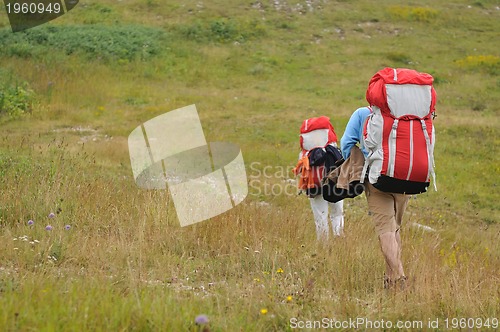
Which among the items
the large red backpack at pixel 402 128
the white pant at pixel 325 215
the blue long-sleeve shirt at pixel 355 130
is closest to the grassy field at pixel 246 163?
the white pant at pixel 325 215

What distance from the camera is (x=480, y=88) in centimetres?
2162

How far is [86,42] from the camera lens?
23.7 metres

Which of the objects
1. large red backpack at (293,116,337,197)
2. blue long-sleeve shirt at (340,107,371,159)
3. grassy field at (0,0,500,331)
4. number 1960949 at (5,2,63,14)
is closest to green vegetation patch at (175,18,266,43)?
grassy field at (0,0,500,331)

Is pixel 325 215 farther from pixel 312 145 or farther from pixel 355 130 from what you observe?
pixel 355 130

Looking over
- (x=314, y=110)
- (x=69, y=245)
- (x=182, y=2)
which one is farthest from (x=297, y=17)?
(x=69, y=245)

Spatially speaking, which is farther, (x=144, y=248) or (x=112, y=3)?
(x=112, y=3)

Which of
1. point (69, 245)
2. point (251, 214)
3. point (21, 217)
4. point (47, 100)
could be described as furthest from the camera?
point (47, 100)

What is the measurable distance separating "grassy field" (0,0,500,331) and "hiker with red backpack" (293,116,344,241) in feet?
0.96

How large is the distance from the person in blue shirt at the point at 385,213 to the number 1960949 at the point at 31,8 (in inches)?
981

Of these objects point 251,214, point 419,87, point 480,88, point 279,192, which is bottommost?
point 480,88

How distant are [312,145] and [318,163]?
214 millimetres

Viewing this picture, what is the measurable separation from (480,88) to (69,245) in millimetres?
19641

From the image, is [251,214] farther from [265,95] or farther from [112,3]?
[112,3]

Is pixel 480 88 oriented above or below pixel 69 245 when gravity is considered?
below
